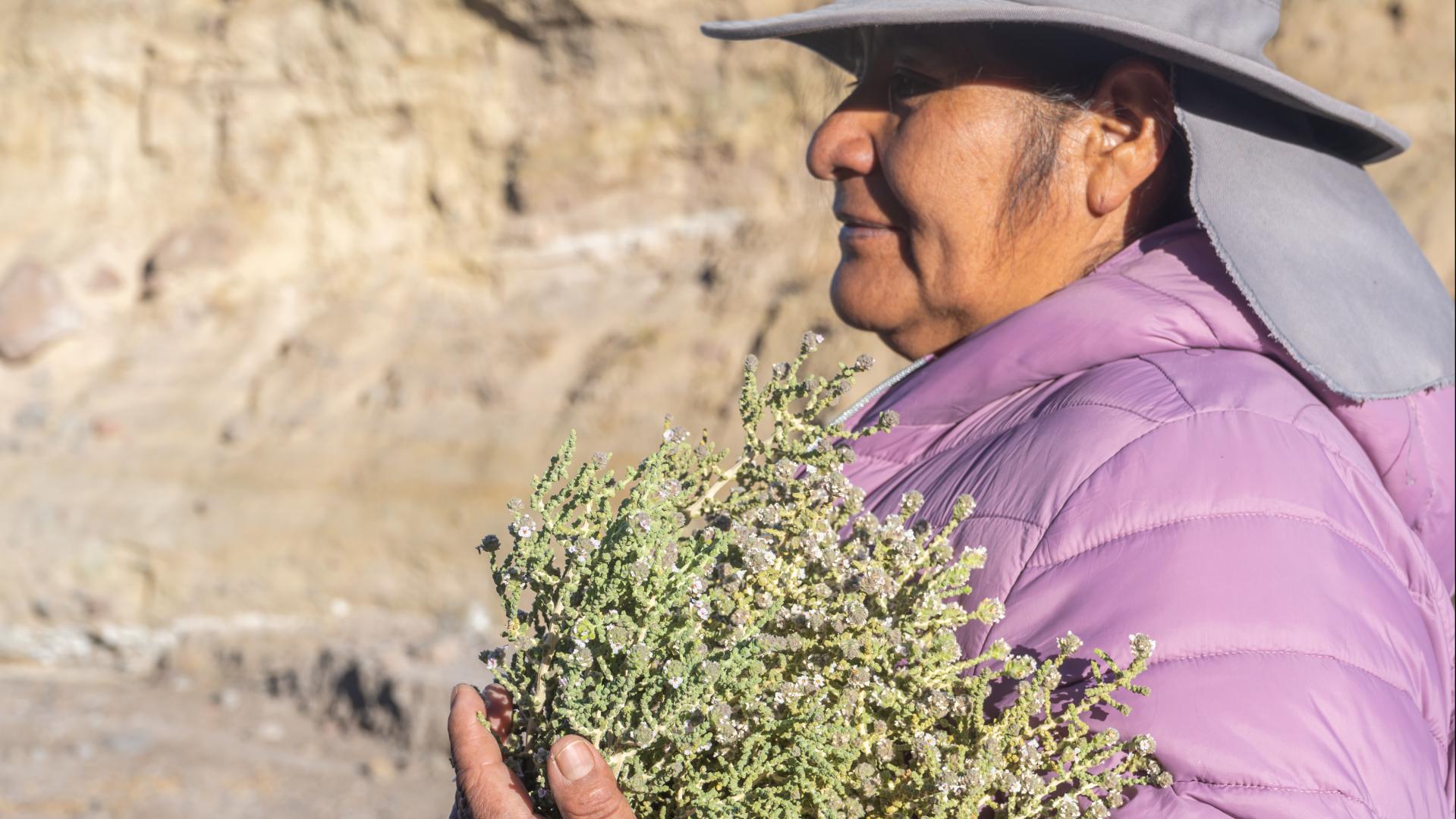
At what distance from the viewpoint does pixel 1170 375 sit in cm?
128

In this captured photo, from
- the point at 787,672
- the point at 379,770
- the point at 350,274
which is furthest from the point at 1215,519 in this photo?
the point at 350,274

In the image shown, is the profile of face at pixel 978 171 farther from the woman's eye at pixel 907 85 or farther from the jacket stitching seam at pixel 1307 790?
the jacket stitching seam at pixel 1307 790

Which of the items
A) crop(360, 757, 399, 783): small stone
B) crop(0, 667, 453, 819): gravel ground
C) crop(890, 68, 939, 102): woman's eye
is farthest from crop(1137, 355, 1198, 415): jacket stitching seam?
crop(360, 757, 399, 783): small stone

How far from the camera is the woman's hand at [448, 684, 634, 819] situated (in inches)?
39.3

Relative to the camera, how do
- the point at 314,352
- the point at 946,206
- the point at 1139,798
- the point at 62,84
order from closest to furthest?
the point at 1139,798
the point at 946,206
the point at 314,352
the point at 62,84

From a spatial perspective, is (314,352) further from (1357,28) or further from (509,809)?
(509,809)

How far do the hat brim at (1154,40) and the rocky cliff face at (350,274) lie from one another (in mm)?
4590

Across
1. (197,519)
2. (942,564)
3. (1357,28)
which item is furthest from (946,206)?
(197,519)

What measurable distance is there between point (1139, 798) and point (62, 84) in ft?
28.3

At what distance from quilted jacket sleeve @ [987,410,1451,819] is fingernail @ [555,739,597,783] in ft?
1.38

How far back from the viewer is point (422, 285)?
25.4 ft

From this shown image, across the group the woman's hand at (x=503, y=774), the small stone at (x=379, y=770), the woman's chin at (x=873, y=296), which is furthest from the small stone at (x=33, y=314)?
the woman's hand at (x=503, y=774)

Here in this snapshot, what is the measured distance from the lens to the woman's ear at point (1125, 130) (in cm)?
149

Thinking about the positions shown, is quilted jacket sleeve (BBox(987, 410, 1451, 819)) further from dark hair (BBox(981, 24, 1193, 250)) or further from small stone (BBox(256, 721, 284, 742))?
small stone (BBox(256, 721, 284, 742))
